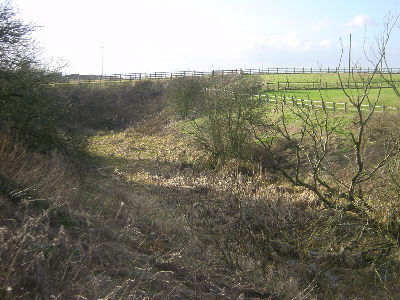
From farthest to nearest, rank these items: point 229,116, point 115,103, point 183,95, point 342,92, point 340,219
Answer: point 115,103 < point 342,92 < point 183,95 < point 229,116 < point 340,219

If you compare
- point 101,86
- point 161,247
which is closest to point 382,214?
point 161,247

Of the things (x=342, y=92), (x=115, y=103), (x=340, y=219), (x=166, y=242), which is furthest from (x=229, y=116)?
(x=115, y=103)

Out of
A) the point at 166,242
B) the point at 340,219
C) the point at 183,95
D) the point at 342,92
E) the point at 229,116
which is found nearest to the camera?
the point at 340,219

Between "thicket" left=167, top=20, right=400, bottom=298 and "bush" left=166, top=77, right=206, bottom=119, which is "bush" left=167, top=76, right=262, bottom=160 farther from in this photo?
"bush" left=166, top=77, right=206, bottom=119

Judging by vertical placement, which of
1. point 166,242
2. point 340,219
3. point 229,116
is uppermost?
point 229,116

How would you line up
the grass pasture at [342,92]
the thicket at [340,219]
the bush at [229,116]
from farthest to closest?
the bush at [229,116]
the grass pasture at [342,92]
the thicket at [340,219]

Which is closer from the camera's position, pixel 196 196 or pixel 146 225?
pixel 146 225

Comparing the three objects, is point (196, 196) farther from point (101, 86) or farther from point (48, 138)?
point (101, 86)

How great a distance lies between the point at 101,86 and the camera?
4800cm

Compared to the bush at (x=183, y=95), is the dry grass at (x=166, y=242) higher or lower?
lower

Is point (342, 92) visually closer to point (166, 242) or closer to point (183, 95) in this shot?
point (183, 95)

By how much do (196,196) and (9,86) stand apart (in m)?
7.55

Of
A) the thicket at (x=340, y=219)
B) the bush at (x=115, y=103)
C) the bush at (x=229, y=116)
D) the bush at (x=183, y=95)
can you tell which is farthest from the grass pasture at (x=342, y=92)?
the bush at (x=115, y=103)

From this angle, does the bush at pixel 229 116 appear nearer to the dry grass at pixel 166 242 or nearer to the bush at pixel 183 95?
the dry grass at pixel 166 242
